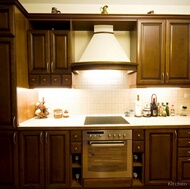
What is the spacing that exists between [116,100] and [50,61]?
3.93 ft

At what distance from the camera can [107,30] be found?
8.04 ft

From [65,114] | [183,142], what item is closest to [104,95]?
[65,114]

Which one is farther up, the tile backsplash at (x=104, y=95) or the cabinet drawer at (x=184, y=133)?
the tile backsplash at (x=104, y=95)

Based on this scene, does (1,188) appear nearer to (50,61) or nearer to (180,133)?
(50,61)

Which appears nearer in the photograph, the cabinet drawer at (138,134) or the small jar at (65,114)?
the cabinet drawer at (138,134)

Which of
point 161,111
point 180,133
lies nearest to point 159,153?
point 180,133

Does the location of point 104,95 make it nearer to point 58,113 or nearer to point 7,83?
point 58,113

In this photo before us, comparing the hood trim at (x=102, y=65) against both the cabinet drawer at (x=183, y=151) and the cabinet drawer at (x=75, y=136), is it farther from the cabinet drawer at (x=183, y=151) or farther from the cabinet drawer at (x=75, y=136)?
the cabinet drawer at (x=183, y=151)

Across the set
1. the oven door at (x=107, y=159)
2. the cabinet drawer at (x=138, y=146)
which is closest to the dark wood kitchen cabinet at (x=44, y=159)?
the oven door at (x=107, y=159)

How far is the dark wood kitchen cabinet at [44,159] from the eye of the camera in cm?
202

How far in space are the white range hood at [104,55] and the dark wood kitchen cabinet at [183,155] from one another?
104 centimetres

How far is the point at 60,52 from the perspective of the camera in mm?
2283

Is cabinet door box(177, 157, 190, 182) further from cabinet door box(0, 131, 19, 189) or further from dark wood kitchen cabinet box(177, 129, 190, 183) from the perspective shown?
cabinet door box(0, 131, 19, 189)

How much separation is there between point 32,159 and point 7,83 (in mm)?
962
